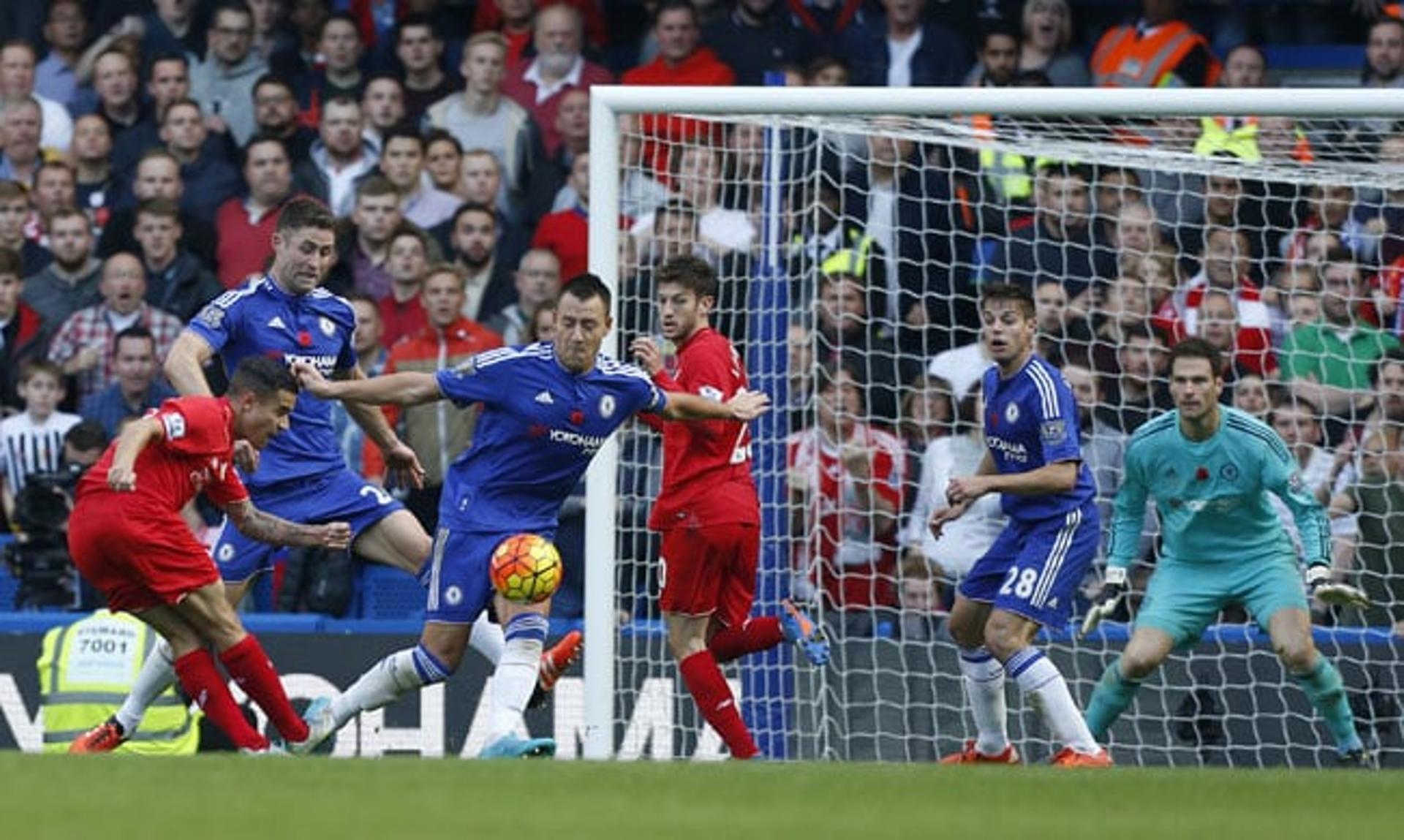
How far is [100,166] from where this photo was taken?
15930 mm

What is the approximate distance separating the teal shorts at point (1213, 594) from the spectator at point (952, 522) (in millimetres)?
1465

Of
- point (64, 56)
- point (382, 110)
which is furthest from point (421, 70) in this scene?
point (64, 56)

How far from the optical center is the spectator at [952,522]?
43.4 ft

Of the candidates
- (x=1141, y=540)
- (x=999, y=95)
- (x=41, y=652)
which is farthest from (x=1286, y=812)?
(x=41, y=652)

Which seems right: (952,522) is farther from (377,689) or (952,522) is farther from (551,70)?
(551,70)

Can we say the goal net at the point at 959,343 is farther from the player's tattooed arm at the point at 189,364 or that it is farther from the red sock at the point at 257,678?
the red sock at the point at 257,678

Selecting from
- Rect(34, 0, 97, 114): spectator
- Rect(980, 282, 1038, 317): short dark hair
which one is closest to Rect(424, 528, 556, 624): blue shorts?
Rect(980, 282, 1038, 317): short dark hair

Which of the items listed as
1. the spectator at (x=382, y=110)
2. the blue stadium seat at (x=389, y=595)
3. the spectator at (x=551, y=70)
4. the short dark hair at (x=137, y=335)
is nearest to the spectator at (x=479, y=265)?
the spectator at (x=382, y=110)

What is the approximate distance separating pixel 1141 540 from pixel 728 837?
7.33 meters

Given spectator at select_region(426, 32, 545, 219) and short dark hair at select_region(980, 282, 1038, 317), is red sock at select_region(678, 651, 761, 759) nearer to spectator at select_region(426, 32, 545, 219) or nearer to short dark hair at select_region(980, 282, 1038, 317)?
short dark hair at select_region(980, 282, 1038, 317)

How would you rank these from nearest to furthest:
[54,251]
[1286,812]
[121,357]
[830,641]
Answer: [1286,812] < [830,641] < [121,357] < [54,251]

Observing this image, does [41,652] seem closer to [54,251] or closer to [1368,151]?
[54,251]

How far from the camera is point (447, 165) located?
1541cm

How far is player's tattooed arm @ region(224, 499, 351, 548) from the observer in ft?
34.2
